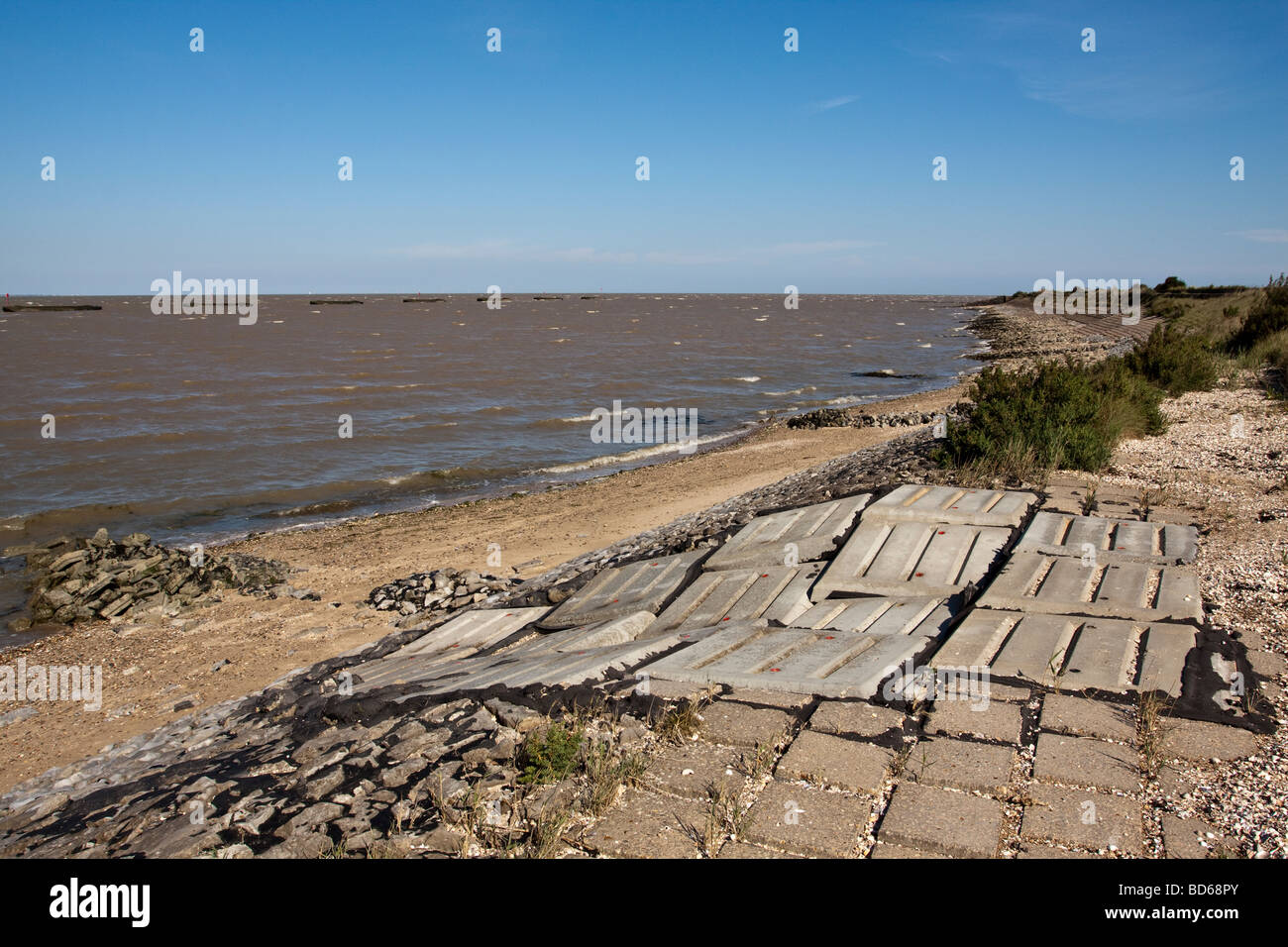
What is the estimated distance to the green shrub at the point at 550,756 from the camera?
390 cm

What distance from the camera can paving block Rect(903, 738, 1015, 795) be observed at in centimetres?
371

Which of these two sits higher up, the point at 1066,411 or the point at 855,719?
the point at 1066,411

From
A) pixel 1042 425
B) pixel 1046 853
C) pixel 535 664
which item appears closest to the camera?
pixel 1046 853

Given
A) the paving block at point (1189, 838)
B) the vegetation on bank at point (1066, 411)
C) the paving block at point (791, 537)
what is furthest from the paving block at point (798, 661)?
the vegetation on bank at point (1066, 411)

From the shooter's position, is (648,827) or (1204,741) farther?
(1204,741)

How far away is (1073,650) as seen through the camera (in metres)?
4.98

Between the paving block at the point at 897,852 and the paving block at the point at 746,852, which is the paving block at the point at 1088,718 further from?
the paving block at the point at 746,852

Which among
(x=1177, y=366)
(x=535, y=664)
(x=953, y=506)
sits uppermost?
(x=1177, y=366)

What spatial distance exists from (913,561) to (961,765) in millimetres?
Result: 3121

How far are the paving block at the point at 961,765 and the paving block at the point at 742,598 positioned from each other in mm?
2181

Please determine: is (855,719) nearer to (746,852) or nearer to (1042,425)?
(746,852)

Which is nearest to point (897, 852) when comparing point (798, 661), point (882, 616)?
point (798, 661)

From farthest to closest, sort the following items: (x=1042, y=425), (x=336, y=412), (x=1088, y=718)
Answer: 1. (x=336, y=412)
2. (x=1042, y=425)
3. (x=1088, y=718)
